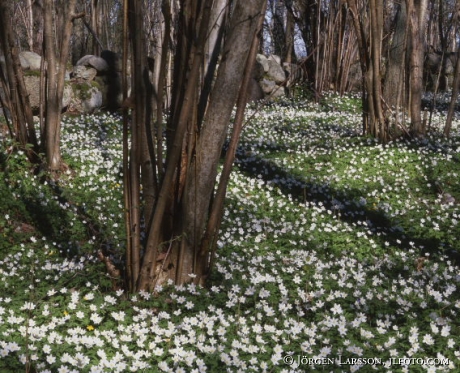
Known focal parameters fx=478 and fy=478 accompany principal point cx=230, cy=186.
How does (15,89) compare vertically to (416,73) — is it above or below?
below

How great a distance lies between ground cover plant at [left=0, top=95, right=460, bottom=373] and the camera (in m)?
3.65

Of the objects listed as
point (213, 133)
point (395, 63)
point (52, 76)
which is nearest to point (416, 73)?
point (395, 63)

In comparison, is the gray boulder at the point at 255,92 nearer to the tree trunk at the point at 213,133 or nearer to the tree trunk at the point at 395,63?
the tree trunk at the point at 395,63

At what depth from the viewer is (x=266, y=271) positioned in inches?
210

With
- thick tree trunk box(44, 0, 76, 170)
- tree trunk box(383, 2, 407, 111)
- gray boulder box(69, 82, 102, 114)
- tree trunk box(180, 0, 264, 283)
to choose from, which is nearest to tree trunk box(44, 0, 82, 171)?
thick tree trunk box(44, 0, 76, 170)

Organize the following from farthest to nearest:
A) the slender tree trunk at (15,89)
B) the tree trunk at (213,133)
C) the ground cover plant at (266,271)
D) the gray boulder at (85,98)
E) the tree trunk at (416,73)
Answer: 1. the gray boulder at (85,98)
2. the tree trunk at (416,73)
3. the slender tree trunk at (15,89)
4. the tree trunk at (213,133)
5. the ground cover plant at (266,271)

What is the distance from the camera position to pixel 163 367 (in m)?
3.38

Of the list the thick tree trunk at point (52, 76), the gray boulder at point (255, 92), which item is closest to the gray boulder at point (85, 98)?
the thick tree trunk at point (52, 76)

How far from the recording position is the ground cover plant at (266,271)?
3.65 metres

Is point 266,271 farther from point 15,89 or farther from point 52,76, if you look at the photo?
point 15,89

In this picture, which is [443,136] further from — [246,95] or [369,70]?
[246,95]

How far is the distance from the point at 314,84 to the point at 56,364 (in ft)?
55.3

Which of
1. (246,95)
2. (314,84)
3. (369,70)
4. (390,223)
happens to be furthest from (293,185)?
(314,84)

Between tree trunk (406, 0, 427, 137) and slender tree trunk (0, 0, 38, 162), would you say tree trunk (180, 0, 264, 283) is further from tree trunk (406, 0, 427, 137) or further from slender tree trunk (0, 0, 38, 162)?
tree trunk (406, 0, 427, 137)
